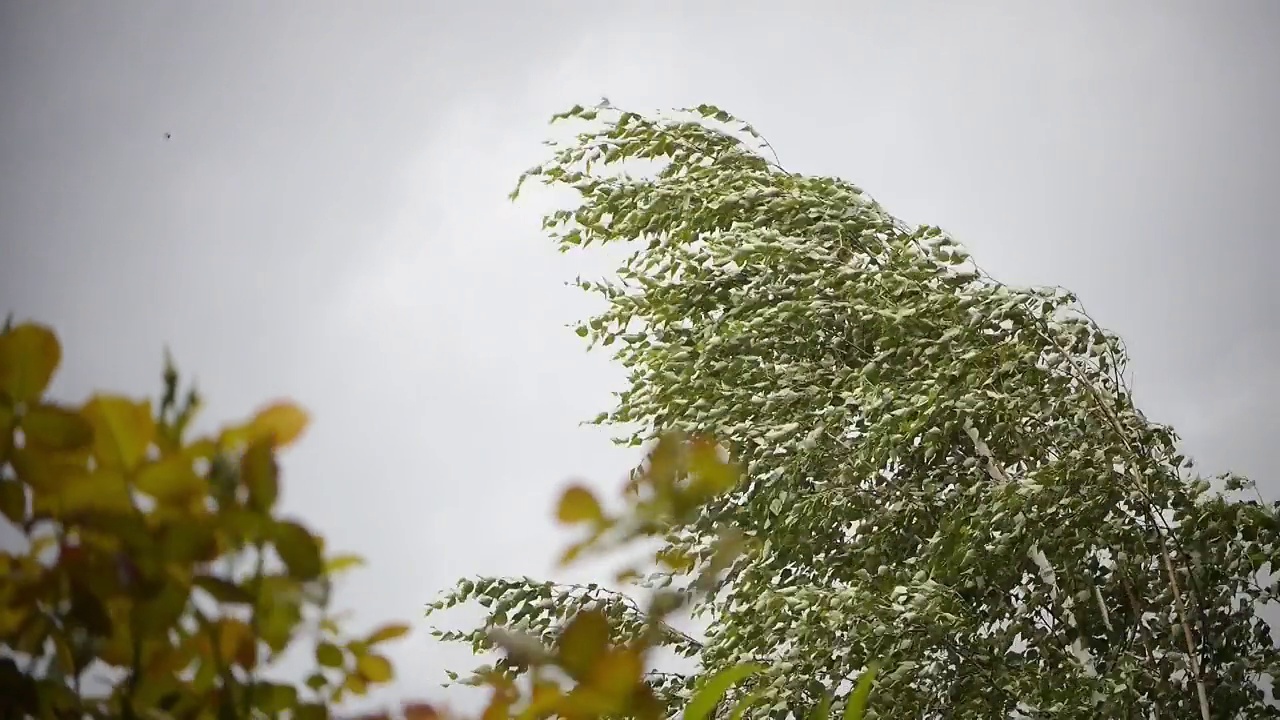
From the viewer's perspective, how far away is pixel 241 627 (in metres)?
0.29

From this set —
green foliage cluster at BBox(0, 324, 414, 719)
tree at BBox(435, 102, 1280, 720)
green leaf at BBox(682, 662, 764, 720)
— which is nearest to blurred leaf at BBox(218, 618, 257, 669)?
green foliage cluster at BBox(0, 324, 414, 719)

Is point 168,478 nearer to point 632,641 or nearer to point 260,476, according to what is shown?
point 260,476

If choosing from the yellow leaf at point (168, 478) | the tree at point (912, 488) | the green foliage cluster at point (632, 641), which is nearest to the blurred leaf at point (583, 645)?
the green foliage cluster at point (632, 641)

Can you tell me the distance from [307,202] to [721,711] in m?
2.62

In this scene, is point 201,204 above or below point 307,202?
below

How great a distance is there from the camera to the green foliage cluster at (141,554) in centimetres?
27

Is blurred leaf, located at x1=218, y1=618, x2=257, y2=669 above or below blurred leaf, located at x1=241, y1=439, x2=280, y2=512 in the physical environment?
below

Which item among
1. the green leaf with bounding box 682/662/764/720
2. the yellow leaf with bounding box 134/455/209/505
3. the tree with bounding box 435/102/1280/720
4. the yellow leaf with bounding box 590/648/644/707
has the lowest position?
the yellow leaf with bounding box 590/648/644/707

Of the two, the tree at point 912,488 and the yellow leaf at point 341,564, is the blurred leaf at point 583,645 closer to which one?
the yellow leaf at point 341,564

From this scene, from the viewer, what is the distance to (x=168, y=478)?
270 mm

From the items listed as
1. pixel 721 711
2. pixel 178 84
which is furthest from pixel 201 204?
pixel 721 711

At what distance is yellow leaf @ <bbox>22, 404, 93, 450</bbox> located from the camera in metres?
0.27

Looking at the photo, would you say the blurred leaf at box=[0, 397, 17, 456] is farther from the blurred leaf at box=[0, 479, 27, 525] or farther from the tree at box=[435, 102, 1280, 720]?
the tree at box=[435, 102, 1280, 720]

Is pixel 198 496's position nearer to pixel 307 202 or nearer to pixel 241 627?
pixel 241 627
